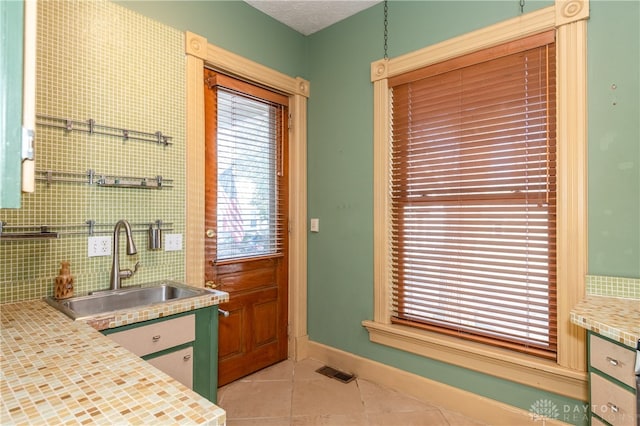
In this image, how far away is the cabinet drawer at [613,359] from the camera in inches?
51.9

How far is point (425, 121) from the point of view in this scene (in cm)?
246

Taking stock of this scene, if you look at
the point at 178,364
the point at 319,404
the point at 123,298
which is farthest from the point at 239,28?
the point at 319,404

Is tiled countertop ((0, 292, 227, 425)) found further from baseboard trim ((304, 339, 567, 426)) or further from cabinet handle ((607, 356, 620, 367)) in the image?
baseboard trim ((304, 339, 567, 426))

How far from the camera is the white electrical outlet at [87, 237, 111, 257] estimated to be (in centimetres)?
191

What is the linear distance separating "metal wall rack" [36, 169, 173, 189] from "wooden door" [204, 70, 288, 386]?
0.39 meters

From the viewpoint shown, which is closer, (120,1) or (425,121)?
(120,1)

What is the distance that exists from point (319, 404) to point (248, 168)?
1.81 m

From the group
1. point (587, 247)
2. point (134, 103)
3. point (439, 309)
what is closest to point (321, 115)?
point (134, 103)

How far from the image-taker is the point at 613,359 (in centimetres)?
140

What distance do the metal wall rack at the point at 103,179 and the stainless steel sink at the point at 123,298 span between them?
60 centimetres

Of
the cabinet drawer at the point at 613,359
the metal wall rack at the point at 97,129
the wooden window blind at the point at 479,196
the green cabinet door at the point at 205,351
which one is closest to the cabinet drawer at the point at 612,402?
the cabinet drawer at the point at 613,359

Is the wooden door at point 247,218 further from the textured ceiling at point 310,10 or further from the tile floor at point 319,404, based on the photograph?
the textured ceiling at point 310,10

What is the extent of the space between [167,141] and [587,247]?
2.54m

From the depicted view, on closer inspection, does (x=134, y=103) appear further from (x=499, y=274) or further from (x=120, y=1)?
(x=499, y=274)
